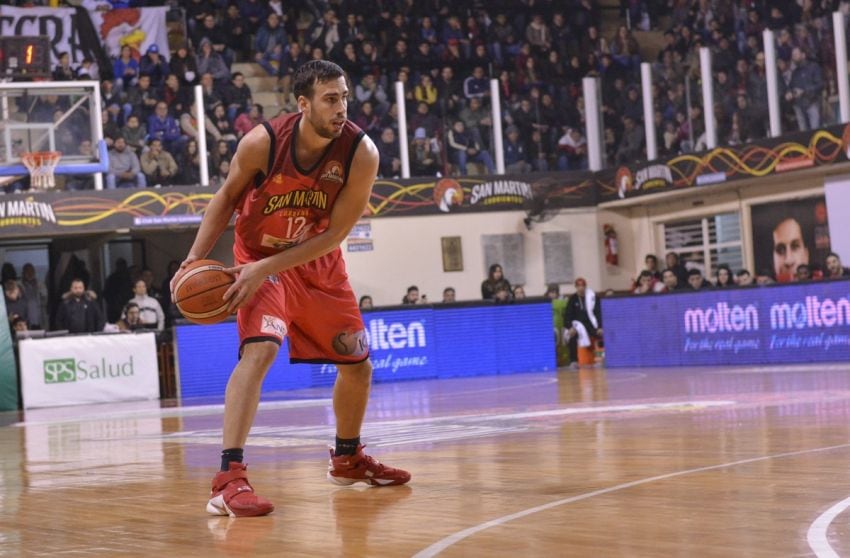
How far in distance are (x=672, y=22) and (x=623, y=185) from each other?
4392mm

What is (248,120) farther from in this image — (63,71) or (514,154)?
(514,154)

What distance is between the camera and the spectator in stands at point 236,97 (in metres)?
26.1

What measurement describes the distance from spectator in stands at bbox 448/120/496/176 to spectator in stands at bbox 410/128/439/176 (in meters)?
0.41

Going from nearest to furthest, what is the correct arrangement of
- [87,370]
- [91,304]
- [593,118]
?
Answer: 1. [87,370]
2. [91,304]
3. [593,118]

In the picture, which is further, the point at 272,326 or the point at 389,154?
the point at 389,154

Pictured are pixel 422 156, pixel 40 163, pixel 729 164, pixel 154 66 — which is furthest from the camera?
pixel 422 156

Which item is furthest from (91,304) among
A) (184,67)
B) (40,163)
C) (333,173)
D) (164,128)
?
(333,173)

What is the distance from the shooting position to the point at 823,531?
5090 millimetres

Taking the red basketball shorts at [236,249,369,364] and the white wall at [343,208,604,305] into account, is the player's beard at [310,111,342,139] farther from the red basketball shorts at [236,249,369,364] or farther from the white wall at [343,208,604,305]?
the white wall at [343,208,604,305]

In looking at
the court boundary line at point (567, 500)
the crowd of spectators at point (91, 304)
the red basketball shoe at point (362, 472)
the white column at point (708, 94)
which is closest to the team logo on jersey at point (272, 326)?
the red basketball shoe at point (362, 472)

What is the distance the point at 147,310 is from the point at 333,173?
57.6 ft

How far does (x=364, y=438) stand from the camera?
10953mm

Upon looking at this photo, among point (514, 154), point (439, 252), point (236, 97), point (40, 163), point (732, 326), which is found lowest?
point (732, 326)

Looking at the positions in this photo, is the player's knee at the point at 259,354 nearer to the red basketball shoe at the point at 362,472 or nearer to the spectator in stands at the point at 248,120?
the red basketball shoe at the point at 362,472
